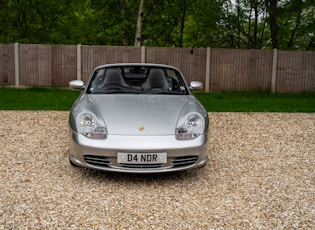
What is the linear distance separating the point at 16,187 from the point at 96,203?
1029 mm

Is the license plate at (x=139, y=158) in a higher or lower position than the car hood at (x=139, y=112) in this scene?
lower

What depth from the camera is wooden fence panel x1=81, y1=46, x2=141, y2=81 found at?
611 inches

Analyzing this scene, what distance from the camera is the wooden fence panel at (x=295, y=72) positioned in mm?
15625

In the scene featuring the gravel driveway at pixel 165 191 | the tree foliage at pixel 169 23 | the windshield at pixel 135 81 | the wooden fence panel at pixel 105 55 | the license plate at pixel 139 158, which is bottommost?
the gravel driveway at pixel 165 191

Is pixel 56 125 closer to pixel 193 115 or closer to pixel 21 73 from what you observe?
pixel 193 115

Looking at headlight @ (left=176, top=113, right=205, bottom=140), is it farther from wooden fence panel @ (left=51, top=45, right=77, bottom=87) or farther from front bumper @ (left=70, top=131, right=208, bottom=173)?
wooden fence panel @ (left=51, top=45, right=77, bottom=87)

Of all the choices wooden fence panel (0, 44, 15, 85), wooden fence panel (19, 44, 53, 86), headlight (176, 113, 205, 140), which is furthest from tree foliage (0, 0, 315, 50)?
headlight (176, 113, 205, 140)

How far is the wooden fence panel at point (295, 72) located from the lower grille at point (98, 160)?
12.9 metres

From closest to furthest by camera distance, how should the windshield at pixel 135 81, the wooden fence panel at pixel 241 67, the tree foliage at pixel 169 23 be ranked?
the windshield at pixel 135 81
the wooden fence panel at pixel 241 67
the tree foliage at pixel 169 23

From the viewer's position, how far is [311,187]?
4.45 metres

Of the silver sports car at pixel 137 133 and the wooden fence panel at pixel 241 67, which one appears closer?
the silver sports car at pixel 137 133

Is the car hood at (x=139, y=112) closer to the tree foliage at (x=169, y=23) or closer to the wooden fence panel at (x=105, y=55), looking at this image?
the wooden fence panel at (x=105, y=55)

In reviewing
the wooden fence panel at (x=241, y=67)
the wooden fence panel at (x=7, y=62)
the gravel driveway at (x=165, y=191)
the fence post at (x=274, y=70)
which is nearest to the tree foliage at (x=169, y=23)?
the fence post at (x=274, y=70)

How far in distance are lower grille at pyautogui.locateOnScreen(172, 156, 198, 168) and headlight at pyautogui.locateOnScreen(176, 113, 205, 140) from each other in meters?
0.22
